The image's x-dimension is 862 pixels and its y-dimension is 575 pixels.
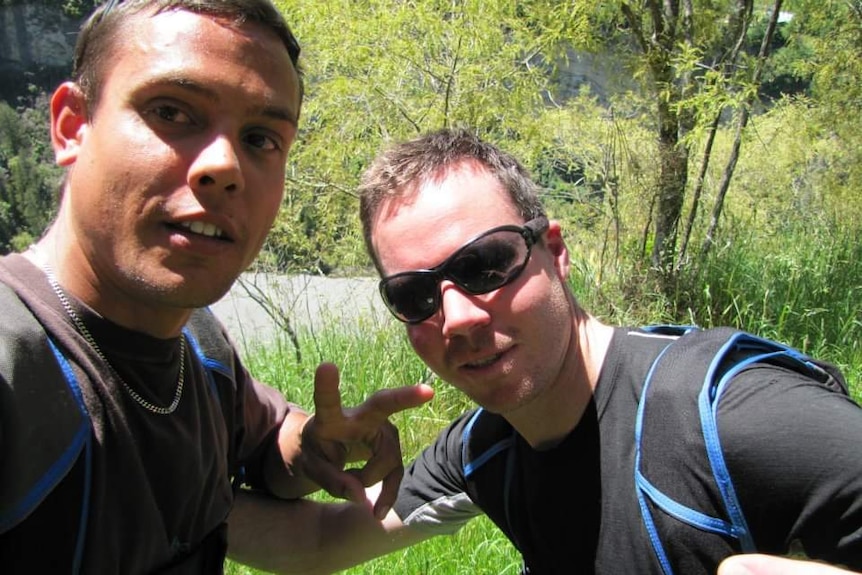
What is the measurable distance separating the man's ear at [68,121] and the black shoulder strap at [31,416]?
36 centimetres

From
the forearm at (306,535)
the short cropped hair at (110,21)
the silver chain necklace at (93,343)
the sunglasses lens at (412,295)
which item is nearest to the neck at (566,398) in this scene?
the sunglasses lens at (412,295)

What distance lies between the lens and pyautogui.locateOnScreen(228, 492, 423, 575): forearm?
6.82ft

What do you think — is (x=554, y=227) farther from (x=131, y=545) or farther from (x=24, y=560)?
(x=24, y=560)

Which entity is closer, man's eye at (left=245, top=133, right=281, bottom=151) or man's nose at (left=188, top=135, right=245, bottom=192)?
man's nose at (left=188, top=135, right=245, bottom=192)

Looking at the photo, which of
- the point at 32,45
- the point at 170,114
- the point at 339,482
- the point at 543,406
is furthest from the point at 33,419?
the point at 32,45

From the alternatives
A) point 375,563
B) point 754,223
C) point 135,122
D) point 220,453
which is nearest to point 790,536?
point 220,453

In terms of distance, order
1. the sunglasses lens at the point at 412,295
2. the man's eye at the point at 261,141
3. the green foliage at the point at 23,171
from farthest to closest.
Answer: the green foliage at the point at 23,171 → the sunglasses lens at the point at 412,295 → the man's eye at the point at 261,141

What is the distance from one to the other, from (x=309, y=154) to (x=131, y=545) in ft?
16.7

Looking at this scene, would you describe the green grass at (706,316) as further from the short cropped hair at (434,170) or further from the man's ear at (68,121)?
the man's ear at (68,121)

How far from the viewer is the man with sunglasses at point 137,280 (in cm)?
121

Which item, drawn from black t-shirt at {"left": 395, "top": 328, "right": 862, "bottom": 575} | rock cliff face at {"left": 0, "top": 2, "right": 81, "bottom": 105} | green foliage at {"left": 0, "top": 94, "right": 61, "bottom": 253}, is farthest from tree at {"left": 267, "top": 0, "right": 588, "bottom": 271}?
rock cliff face at {"left": 0, "top": 2, "right": 81, "bottom": 105}

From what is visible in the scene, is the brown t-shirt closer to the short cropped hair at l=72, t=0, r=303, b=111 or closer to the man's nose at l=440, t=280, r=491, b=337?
the short cropped hair at l=72, t=0, r=303, b=111

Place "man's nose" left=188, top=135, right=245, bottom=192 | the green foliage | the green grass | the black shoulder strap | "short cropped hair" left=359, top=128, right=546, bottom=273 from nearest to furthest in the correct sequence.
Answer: the black shoulder strap → "man's nose" left=188, top=135, right=245, bottom=192 → "short cropped hair" left=359, top=128, right=546, bottom=273 → the green grass → the green foliage

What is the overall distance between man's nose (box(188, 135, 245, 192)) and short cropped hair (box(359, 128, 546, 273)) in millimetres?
576
